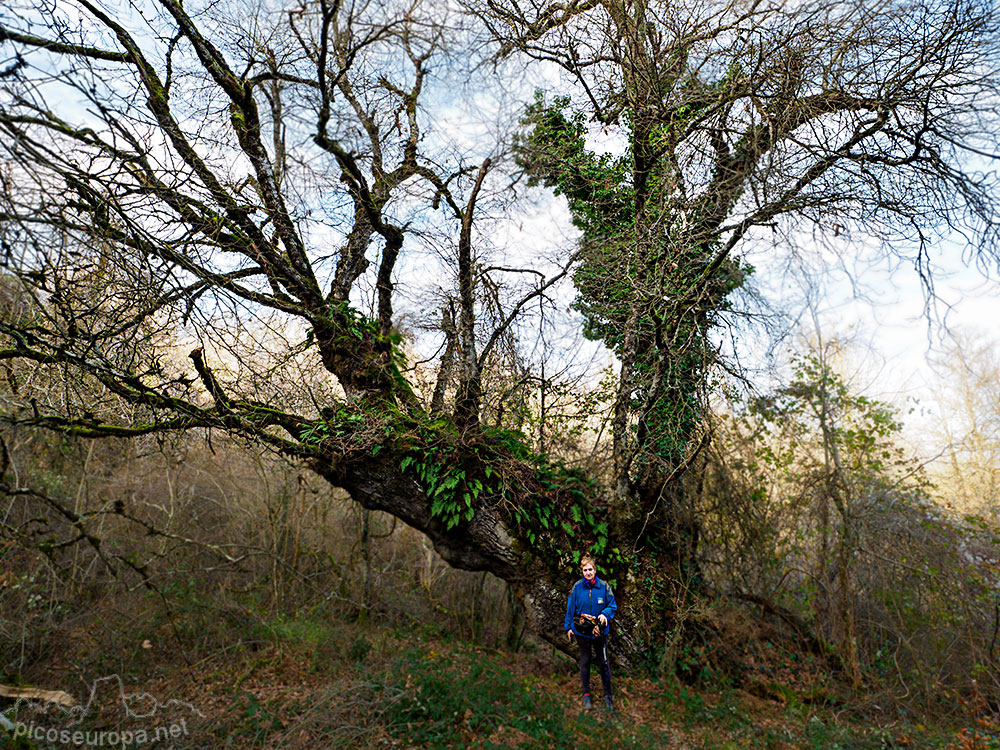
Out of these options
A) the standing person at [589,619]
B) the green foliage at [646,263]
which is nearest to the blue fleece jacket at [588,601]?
the standing person at [589,619]

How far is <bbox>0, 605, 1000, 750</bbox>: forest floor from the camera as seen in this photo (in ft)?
20.3

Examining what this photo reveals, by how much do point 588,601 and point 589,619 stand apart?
0.27m

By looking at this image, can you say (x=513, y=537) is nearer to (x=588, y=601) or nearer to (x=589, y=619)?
(x=588, y=601)

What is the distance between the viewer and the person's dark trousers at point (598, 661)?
7102mm

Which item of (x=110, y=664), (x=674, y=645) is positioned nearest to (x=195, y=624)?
(x=110, y=664)

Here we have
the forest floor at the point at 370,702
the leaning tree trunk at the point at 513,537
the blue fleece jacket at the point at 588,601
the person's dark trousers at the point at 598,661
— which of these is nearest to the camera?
the forest floor at the point at 370,702

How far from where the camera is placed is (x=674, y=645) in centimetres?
822

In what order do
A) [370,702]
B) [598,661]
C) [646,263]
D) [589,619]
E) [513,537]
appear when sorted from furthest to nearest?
[513,537], [646,263], [598,661], [589,619], [370,702]

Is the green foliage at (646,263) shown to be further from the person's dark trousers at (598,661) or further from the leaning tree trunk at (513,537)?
the person's dark trousers at (598,661)

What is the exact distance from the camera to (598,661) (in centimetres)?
743

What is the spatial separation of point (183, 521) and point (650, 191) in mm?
12278

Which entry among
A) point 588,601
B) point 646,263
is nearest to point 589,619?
point 588,601

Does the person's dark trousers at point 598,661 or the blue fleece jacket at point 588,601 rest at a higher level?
the blue fleece jacket at point 588,601

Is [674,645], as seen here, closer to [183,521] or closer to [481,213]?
[481,213]
